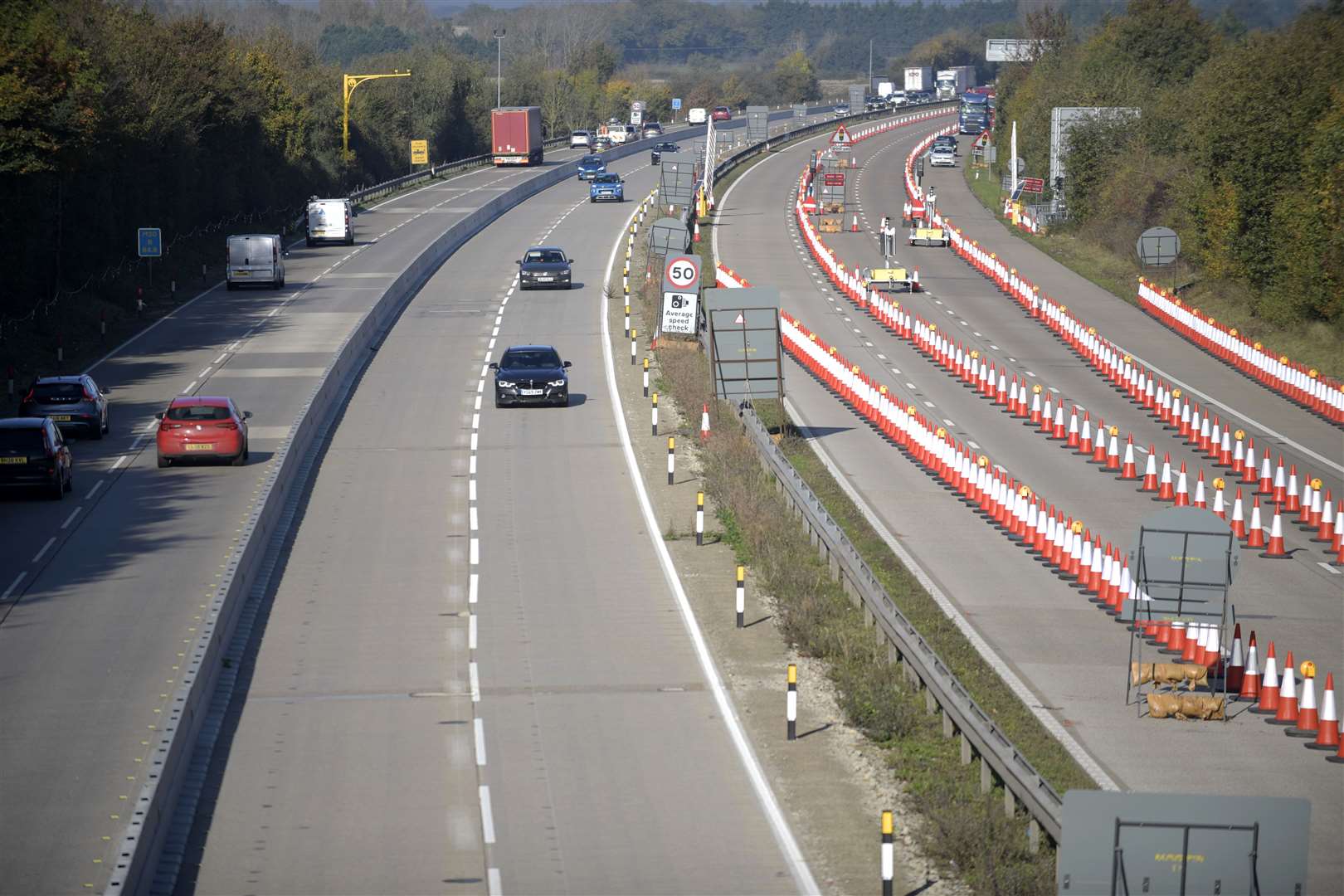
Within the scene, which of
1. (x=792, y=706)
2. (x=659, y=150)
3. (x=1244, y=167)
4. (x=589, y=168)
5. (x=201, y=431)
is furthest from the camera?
(x=659, y=150)

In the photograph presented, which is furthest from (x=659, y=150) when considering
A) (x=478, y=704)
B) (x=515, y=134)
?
(x=478, y=704)

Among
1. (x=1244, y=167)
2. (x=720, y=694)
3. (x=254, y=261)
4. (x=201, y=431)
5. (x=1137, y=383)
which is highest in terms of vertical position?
(x=1244, y=167)

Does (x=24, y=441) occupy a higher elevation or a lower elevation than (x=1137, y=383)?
higher

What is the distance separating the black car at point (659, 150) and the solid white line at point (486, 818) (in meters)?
103

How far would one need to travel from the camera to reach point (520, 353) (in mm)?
40469

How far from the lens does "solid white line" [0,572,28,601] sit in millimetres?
23812

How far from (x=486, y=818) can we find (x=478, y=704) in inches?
136

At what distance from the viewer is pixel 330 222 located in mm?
72312

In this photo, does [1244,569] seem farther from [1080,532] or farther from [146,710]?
[146,710]

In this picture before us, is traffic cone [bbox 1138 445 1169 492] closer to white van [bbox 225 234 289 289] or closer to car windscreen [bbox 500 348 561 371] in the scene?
car windscreen [bbox 500 348 561 371]

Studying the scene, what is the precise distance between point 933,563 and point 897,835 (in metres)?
10.8

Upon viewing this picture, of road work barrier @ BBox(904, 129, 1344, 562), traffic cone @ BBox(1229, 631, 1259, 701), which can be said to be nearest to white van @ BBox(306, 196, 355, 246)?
road work barrier @ BBox(904, 129, 1344, 562)

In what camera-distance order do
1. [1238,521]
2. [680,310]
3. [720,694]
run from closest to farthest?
[720,694]
[1238,521]
[680,310]

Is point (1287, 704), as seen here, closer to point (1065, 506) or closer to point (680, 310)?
point (1065, 506)
